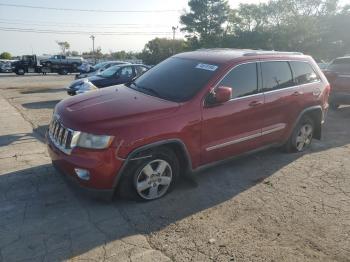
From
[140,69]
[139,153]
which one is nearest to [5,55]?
[140,69]

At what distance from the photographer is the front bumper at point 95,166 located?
3699 mm

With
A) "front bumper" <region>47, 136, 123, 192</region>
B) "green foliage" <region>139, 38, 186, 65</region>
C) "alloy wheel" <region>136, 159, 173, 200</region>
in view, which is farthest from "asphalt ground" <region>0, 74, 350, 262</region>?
"green foliage" <region>139, 38, 186, 65</region>

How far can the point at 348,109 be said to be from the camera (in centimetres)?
1112

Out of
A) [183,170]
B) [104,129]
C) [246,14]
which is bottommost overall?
[183,170]

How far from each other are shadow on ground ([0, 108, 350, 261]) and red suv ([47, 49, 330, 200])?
30 cm

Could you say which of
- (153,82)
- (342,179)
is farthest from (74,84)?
(342,179)

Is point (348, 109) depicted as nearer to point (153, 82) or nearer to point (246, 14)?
point (153, 82)

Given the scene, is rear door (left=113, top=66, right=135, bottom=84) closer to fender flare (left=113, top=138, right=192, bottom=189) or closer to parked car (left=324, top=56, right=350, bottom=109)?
parked car (left=324, top=56, right=350, bottom=109)

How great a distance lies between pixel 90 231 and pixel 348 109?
1013 centimetres

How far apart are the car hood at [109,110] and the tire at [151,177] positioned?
0.47 m

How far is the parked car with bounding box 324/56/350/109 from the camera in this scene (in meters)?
9.61

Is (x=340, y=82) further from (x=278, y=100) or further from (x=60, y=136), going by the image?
(x=60, y=136)

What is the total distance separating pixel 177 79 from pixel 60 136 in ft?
5.72

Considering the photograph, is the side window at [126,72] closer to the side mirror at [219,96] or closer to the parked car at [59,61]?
the side mirror at [219,96]
